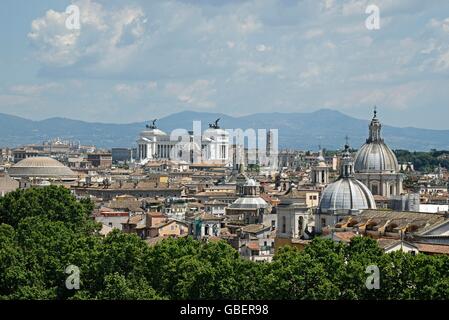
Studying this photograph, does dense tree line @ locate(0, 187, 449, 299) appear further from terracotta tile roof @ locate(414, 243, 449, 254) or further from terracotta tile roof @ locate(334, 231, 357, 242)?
terracotta tile roof @ locate(334, 231, 357, 242)

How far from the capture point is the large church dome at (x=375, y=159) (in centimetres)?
7106

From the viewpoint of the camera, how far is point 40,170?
11625 cm

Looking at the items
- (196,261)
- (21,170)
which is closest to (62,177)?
(21,170)

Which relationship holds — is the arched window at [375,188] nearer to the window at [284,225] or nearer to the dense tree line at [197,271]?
the window at [284,225]

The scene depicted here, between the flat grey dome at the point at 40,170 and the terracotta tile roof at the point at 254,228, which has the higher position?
the flat grey dome at the point at 40,170

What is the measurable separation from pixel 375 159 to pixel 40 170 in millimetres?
51279

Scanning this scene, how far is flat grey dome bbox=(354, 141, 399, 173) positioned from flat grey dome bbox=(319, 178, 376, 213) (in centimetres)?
1847

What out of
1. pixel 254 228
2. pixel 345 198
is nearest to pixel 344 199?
pixel 345 198

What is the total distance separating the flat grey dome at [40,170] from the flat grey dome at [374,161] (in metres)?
46.4

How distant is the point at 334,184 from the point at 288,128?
448ft

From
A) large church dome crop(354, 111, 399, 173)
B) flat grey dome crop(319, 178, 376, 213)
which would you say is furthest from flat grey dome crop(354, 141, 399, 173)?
flat grey dome crop(319, 178, 376, 213)

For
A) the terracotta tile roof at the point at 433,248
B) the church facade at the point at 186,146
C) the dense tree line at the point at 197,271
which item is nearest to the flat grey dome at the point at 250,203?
the terracotta tile roof at the point at 433,248

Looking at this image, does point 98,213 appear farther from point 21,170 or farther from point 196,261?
point 21,170

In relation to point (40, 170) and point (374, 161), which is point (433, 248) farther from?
point (40, 170)
